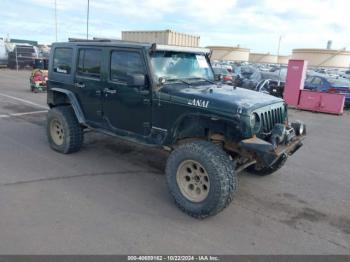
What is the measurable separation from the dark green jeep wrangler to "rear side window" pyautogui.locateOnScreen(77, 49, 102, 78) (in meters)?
0.02

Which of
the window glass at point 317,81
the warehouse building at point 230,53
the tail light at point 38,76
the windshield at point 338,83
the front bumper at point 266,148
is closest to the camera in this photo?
the front bumper at point 266,148

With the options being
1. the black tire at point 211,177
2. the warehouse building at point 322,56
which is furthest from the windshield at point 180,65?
the warehouse building at point 322,56

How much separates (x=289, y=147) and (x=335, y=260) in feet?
4.71

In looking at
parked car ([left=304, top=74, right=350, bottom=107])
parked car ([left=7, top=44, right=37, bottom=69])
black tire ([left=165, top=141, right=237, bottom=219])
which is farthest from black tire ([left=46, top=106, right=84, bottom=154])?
parked car ([left=7, top=44, right=37, bottom=69])

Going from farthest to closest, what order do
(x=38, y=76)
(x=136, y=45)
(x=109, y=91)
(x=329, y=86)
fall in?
(x=329, y=86), (x=38, y=76), (x=109, y=91), (x=136, y=45)

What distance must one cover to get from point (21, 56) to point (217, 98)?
90.9ft

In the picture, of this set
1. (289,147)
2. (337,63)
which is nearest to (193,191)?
(289,147)

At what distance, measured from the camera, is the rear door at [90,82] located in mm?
5277

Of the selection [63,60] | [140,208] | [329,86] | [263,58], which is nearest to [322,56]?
[263,58]

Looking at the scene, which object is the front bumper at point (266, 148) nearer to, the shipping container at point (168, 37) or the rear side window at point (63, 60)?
the rear side window at point (63, 60)

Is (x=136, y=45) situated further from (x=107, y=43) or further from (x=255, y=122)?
(x=255, y=122)

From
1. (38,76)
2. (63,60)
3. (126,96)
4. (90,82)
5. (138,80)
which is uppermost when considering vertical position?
(63,60)

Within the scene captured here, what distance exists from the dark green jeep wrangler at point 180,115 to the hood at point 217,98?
0.04ft

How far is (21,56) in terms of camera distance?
27.5 m
